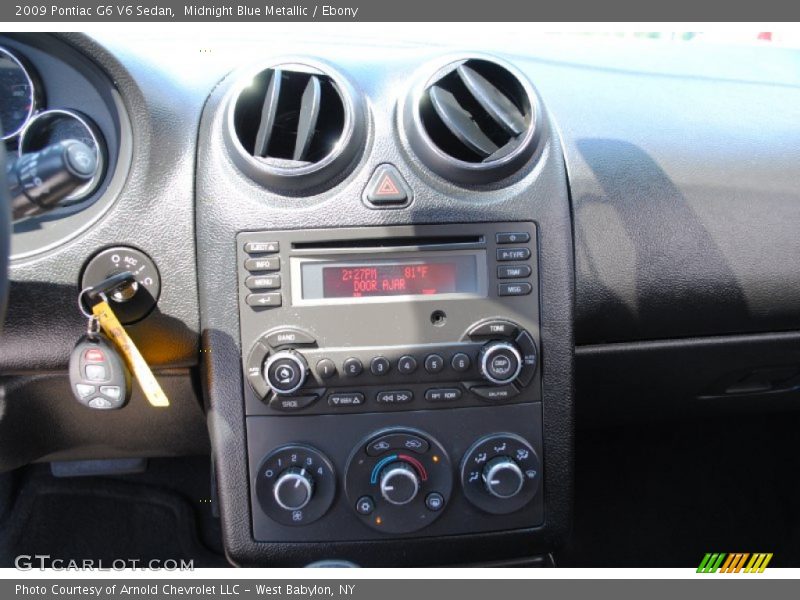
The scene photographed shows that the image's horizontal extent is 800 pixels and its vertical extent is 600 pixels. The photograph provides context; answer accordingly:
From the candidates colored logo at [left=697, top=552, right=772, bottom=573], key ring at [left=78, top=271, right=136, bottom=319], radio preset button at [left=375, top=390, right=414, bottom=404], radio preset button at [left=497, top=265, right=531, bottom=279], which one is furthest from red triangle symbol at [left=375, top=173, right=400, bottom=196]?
colored logo at [left=697, top=552, right=772, bottom=573]

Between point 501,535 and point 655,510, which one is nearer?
point 501,535

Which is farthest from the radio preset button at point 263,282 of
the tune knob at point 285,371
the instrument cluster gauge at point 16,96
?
the instrument cluster gauge at point 16,96

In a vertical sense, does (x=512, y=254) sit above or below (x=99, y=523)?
above

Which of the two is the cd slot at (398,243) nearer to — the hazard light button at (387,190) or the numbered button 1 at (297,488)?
the hazard light button at (387,190)

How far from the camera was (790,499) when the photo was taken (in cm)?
204

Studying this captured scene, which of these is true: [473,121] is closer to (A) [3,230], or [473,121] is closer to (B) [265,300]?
(B) [265,300]

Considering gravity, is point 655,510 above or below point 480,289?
below

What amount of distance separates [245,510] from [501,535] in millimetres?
456

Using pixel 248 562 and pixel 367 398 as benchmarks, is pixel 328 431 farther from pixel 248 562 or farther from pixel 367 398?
pixel 248 562

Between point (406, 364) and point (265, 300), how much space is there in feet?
0.85

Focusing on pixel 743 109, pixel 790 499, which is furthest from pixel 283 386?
pixel 790 499

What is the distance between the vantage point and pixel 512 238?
1.21m

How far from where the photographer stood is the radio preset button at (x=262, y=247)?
117 centimetres

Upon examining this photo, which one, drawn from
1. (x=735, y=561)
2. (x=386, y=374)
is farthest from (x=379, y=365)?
(x=735, y=561)
